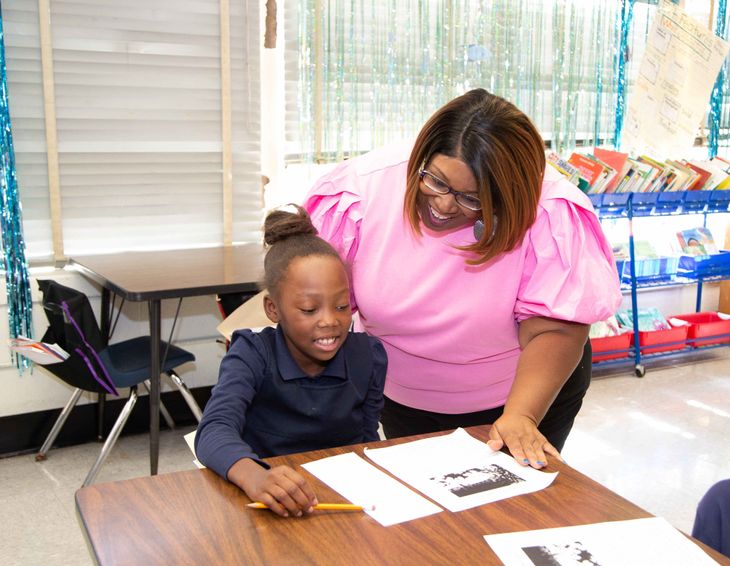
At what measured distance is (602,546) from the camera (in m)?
1.03

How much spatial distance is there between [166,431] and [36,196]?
3.86 ft

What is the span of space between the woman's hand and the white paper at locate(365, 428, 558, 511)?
0.05ft

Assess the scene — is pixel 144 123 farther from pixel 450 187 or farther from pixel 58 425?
pixel 450 187

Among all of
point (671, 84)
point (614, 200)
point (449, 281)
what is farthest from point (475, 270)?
point (671, 84)

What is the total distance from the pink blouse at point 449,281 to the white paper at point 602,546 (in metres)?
0.51

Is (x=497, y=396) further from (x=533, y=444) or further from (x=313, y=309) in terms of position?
(x=313, y=309)

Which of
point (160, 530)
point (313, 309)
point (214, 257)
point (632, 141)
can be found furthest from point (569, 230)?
point (632, 141)

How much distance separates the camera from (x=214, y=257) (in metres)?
3.34

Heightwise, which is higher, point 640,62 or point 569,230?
point 640,62

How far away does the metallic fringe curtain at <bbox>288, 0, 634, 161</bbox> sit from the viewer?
150 inches

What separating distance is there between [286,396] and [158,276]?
1.58 metres

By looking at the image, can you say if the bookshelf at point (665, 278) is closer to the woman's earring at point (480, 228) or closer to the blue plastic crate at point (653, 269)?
the blue plastic crate at point (653, 269)

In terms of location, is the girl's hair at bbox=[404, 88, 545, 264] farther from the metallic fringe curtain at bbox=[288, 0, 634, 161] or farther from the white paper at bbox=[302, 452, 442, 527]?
the metallic fringe curtain at bbox=[288, 0, 634, 161]

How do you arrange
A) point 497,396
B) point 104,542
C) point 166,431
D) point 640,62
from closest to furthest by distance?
1. point 104,542
2. point 497,396
3. point 166,431
4. point 640,62
